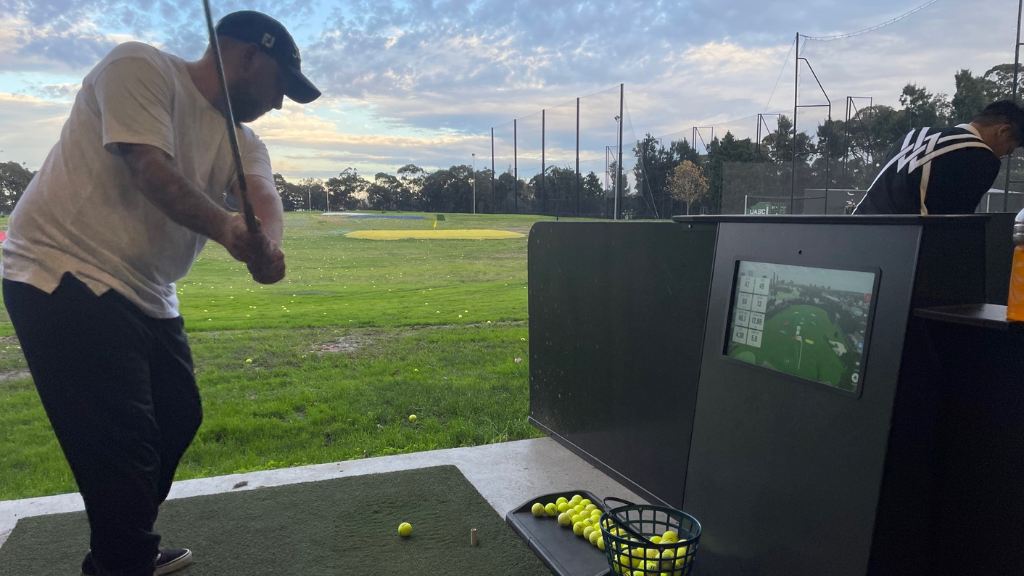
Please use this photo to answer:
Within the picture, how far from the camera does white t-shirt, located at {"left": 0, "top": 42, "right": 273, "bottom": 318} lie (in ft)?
5.08

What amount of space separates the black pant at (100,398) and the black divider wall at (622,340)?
155cm

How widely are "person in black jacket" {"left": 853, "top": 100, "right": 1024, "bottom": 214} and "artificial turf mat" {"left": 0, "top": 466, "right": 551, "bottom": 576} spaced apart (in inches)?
68.8

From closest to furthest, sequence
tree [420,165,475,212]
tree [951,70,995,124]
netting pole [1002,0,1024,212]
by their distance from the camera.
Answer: netting pole [1002,0,1024,212], tree [951,70,995,124], tree [420,165,475,212]

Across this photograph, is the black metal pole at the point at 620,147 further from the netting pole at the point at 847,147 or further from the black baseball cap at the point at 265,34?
the black baseball cap at the point at 265,34

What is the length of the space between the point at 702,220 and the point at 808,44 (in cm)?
1086

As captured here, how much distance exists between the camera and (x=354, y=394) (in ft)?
13.4

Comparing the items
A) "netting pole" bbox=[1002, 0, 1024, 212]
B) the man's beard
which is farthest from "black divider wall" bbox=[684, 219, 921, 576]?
"netting pole" bbox=[1002, 0, 1024, 212]

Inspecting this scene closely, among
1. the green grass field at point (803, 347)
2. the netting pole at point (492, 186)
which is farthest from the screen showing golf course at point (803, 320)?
the netting pole at point (492, 186)

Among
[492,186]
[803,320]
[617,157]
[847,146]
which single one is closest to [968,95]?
[847,146]

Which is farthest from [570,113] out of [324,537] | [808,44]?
[324,537]

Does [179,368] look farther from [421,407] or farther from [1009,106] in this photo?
[1009,106]

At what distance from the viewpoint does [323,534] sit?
7.32 feet

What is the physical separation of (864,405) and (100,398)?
1.74m

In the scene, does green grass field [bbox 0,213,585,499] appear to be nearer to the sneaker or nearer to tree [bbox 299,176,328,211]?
tree [bbox 299,176,328,211]
